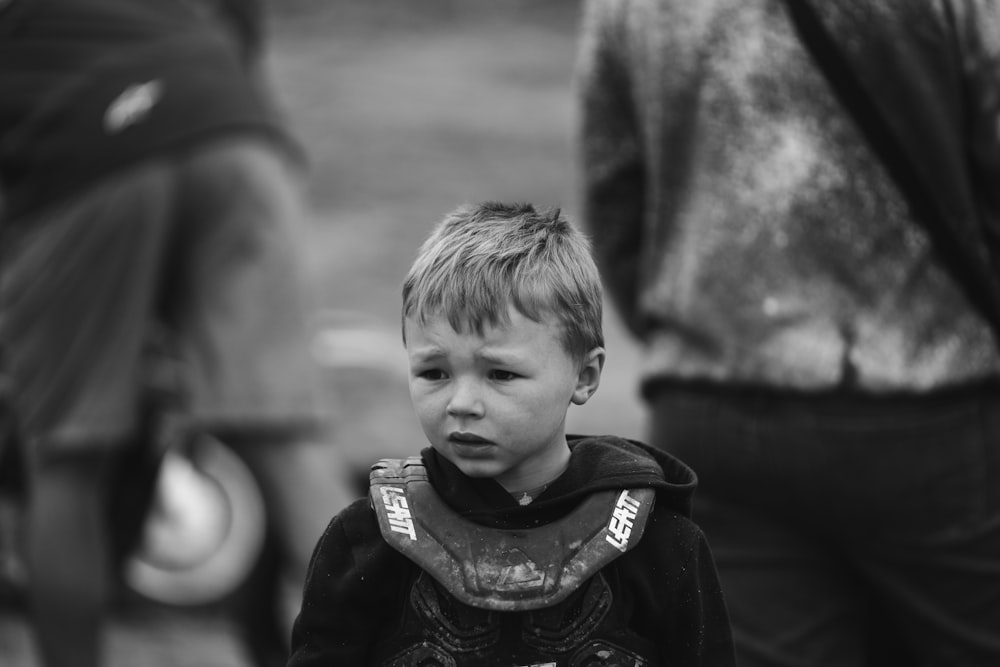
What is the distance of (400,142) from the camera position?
1201 centimetres

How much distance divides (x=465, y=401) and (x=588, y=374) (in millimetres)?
206

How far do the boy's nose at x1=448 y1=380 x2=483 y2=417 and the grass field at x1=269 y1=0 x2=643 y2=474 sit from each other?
3.79 m

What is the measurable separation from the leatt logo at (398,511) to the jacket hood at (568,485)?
0.05 metres

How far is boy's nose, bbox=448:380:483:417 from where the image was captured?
1.85m

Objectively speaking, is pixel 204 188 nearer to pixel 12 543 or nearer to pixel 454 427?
pixel 12 543

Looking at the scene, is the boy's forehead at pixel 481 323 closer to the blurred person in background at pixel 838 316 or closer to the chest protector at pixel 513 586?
the chest protector at pixel 513 586

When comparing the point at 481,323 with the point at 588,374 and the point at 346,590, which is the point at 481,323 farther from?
the point at 346,590

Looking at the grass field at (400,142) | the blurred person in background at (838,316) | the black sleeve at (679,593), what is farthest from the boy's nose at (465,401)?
the grass field at (400,142)

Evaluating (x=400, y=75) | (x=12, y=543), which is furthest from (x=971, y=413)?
(x=400, y=75)

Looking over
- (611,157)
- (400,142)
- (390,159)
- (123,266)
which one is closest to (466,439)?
(611,157)

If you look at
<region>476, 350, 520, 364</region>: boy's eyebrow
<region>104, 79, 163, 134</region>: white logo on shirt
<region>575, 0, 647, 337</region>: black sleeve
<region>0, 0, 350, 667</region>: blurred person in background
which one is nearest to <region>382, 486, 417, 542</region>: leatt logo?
<region>476, 350, 520, 364</region>: boy's eyebrow

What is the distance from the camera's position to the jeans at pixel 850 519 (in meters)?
2.45

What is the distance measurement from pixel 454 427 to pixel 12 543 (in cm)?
314

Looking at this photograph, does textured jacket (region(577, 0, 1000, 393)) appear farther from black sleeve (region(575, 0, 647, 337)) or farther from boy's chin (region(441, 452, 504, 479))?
boy's chin (region(441, 452, 504, 479))
